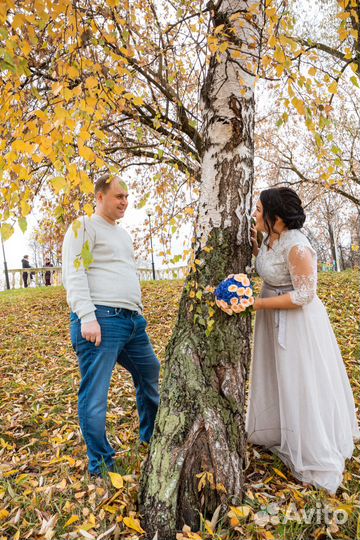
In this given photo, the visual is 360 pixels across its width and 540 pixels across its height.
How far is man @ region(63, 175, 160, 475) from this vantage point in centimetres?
242

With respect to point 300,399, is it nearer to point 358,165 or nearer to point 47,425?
point 47,425

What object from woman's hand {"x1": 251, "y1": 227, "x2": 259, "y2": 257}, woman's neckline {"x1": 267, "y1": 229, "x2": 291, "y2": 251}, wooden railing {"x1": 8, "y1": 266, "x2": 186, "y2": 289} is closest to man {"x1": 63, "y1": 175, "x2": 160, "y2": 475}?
woman's hand {"x1": 251, "y1": 227, "x2": 259, "y2": 257}

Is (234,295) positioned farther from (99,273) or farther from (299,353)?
(99,273)

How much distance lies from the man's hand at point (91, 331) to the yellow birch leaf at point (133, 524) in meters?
0.98

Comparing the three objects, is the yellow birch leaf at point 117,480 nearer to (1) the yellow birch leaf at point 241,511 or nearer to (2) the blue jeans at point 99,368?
(2) the blue jeans at point 99,368

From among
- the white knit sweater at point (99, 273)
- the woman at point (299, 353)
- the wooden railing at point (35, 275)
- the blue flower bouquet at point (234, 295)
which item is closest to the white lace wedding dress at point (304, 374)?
the woman at point (299, 353)

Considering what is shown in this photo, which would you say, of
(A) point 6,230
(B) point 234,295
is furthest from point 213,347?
(A) point 6,230

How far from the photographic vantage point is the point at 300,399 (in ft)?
8.38

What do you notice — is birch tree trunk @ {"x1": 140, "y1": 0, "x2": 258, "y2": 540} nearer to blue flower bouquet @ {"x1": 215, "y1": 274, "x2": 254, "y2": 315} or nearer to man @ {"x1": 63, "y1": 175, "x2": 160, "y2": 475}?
blue flower bouquet @ {"x1": 215, "y1": 274, "x2": 254, "y2": 315}

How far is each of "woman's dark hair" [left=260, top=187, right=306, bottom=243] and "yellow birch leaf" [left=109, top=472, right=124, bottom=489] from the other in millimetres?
1861

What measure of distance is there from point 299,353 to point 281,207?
3.23 feet

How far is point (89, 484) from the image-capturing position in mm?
2463

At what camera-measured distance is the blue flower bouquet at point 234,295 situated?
227 centimetres

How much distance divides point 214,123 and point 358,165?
12.1 m
